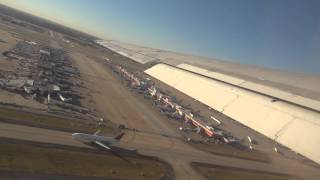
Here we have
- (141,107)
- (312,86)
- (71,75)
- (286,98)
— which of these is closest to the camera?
(141,107)

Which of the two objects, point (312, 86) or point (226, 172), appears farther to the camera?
point (312, 86)

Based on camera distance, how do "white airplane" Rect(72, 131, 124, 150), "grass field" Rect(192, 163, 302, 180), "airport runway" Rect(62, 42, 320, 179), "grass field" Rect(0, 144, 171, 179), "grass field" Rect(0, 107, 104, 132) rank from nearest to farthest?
"grass field" Rect(0, 144, 171, 179), "white airplane" Rect(72, 131, 124, 150), "grass field" Rect(192, 163, 302, 180), "grass field" Rect(0, 107, 104, 132), "airport runway" Rect(62, 42, 320, 179)

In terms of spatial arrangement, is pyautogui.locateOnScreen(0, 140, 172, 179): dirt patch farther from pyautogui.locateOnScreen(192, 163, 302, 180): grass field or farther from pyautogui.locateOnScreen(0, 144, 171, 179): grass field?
pyautogui.locateOnScreen(192, 163, 302, 180): grass field

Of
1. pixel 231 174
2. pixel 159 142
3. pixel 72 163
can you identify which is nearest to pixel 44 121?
pixel 72 163

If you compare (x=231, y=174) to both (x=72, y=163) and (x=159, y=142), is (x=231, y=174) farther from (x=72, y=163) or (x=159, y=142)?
(x=72, y=163)

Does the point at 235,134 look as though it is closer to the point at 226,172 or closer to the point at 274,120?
the point at 274,120

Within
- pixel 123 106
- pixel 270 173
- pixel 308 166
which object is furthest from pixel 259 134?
pixel 123 106

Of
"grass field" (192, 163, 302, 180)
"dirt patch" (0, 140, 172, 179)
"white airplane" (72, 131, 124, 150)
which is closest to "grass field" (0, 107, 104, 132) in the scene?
"white airplane" (72, 131, 124, 150)
